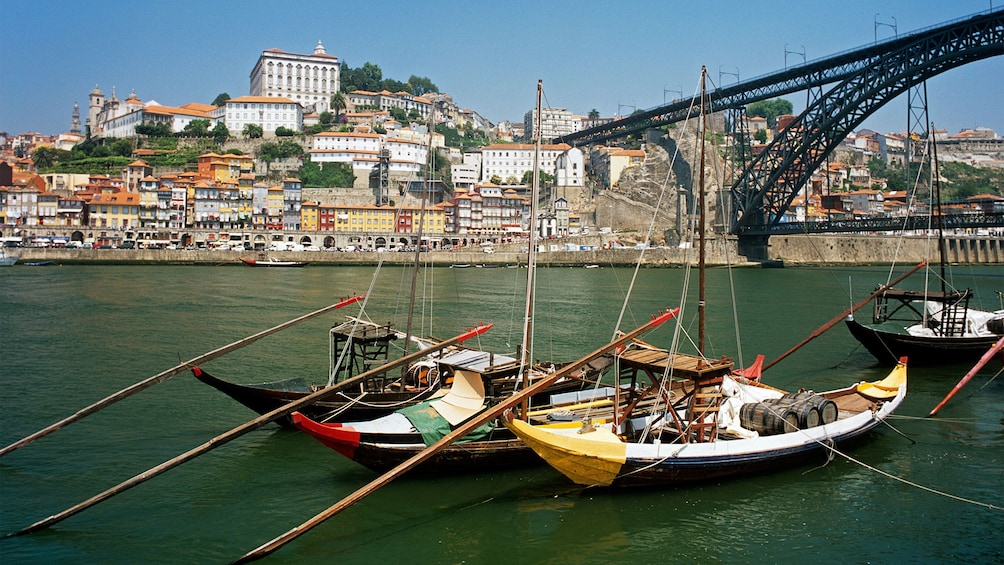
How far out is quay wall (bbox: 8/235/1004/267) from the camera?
5509 cm

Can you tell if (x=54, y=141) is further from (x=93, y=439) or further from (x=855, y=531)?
(x=855, y=531)

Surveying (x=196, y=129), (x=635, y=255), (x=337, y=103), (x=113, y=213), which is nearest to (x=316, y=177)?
(x=196, y=129)

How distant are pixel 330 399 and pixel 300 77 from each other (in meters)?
99.8

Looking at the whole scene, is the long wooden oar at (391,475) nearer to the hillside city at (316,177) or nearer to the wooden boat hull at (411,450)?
the wooden boat hull at (411,450)

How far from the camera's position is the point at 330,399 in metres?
11.4

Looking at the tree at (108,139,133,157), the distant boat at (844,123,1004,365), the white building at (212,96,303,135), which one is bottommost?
the distant boat at (844,123,1004,365)

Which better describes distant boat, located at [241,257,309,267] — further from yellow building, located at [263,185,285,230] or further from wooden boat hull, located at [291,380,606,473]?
wooden boat hull, located at [291,380,606,473]

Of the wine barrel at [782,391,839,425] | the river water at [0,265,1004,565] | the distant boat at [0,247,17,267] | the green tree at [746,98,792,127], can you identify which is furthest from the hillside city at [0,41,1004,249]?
the wine barrel at [782,391,839,425]

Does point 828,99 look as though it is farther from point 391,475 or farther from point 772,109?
point 772,109

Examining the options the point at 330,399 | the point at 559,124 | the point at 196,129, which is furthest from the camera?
the point at 559,124

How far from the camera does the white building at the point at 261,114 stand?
87.4 metres

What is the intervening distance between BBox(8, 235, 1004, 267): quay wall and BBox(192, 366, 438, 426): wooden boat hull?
129 feet

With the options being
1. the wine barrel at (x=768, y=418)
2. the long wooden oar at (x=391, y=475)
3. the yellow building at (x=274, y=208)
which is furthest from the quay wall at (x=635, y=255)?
the long wooden oar at (x=391, y=475)

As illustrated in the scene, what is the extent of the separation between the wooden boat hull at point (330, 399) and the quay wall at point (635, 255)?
3928 centimetres
